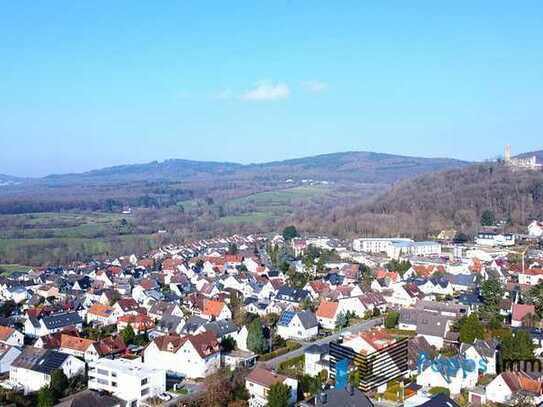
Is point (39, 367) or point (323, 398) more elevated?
point (323, 398)

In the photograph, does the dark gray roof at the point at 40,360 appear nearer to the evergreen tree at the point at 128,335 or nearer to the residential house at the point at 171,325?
the evergreen tree at the point at 128,335

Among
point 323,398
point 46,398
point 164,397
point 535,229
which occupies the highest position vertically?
point 535,229

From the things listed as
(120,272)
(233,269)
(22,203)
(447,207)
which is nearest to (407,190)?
(447,207)

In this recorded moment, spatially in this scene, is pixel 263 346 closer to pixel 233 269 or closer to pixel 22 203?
pixel 233 269

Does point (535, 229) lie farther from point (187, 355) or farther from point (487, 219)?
point (187, 355)

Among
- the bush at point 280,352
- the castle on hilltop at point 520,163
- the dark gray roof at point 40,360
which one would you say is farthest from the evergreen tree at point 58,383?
the castle on hilltop at point 520,163

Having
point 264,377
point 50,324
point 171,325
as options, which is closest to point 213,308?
point 171,325

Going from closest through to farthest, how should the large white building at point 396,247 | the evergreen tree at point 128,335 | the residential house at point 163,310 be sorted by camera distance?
the evergreen tree at point 128,335 < the residential house at point 163,310 < the large white building at point 396,247
